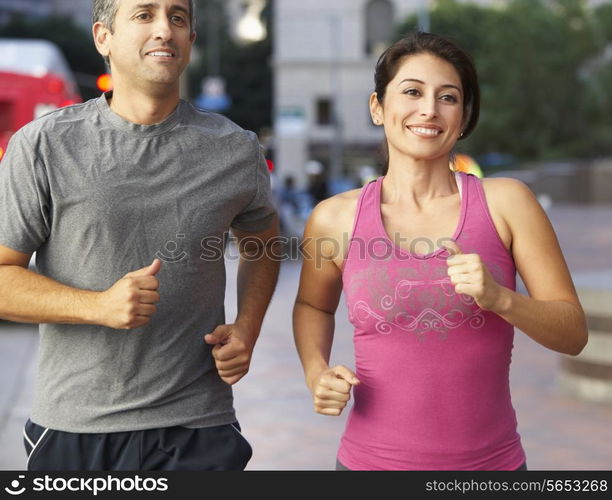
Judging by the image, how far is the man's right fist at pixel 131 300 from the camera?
2869 millimetres

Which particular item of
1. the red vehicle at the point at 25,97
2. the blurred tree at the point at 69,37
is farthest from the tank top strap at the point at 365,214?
the blurred tree at the point at 69,37

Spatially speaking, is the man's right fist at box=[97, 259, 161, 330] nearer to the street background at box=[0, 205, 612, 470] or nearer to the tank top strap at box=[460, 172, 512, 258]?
the tank top strap at box=[460, 172, 512, 258]

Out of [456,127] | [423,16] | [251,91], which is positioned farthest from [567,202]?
[456,127]

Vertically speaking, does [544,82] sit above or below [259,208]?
above

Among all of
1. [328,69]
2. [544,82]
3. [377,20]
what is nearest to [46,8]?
[328,69]

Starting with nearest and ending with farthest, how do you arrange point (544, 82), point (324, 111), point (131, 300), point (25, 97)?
point (131, 300), point (25, 97), point (544, 82), point (324, 111)

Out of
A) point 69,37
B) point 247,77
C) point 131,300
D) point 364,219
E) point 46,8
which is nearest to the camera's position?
point 131,300

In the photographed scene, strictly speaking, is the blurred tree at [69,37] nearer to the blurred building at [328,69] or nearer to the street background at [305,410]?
the blurred building at [328,69]

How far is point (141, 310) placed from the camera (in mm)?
2881

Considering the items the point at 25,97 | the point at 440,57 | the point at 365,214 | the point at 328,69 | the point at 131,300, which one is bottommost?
the point at 131,300

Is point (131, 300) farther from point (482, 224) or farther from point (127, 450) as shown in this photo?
point (482, 224)

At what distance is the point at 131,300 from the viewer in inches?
113

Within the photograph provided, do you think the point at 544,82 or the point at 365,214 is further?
the point at 544,82

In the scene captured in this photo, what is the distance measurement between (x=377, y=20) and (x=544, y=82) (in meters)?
21.5
